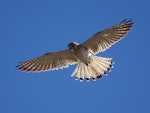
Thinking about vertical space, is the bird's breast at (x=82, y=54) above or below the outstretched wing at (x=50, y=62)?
below

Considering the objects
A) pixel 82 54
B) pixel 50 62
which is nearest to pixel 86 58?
pixel 82 54

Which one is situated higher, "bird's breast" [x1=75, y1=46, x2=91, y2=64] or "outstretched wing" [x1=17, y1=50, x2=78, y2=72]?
"outstretched wing" [x1=17, y1=50, x2=78, y2=72]

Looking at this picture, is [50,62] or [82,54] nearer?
[82,54]

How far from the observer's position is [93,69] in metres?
29.5

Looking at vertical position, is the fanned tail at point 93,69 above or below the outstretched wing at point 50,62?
Result: below

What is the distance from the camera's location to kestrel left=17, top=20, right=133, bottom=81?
95.6 ft

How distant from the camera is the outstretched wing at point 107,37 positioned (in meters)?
29.2

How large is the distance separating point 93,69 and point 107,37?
1163 millimetres

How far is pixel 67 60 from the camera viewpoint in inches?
1171

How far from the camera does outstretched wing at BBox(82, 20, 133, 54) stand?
29.2 metres

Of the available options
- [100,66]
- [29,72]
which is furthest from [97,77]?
[29,72]

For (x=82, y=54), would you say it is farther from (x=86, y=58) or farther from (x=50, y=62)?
(x=50, y=62)

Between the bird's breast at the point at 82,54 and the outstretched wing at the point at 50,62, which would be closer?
the bird's breast at the point at 82,54

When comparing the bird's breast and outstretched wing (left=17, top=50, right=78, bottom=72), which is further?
outstretched wing (left=17, top=50, right=78, bottom=72)
